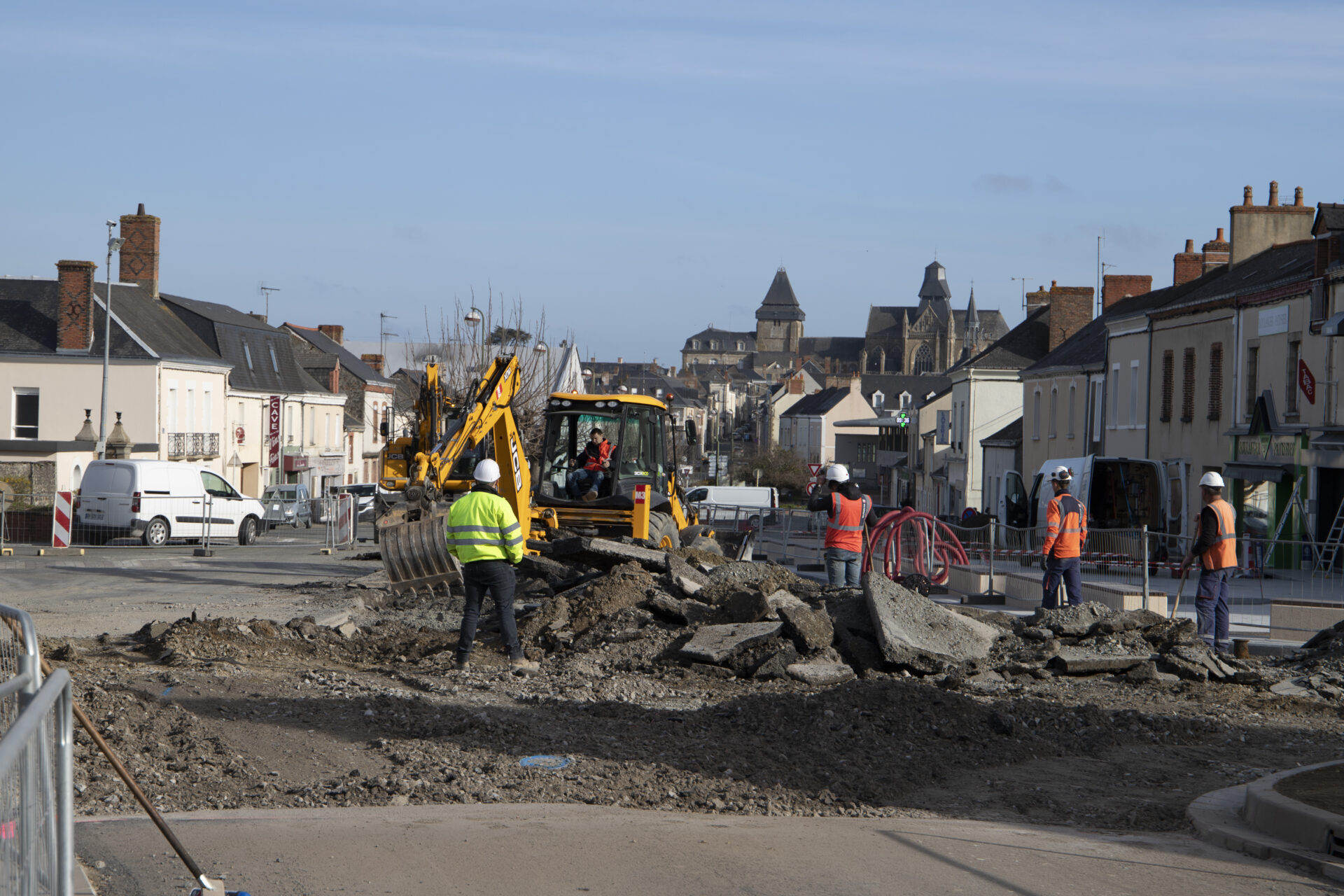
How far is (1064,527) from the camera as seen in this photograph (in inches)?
583

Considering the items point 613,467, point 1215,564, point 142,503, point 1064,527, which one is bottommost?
point 142,503

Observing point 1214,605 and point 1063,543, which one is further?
point 1063,543

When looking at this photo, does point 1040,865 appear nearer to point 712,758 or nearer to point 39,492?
point 712,758

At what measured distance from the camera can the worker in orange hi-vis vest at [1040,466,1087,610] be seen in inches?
578

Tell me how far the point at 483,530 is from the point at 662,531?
7019 millimetres

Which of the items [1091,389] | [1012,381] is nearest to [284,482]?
[1012,381]

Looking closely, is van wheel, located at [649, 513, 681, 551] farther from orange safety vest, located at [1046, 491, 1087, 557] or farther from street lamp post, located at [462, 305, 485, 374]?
street lamp post, located at [462, 305, 485, 374]

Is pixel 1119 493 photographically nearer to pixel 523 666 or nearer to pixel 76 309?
pixel 523 666

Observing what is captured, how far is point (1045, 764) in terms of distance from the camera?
27.8 ft

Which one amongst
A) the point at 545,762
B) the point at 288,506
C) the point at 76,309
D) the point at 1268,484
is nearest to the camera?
the point at 545,762

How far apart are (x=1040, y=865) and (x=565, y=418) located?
45.9 feet

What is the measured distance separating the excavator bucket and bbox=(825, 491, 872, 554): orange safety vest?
449 cm

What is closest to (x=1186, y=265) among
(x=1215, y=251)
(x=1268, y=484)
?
(x=1215, y=251)

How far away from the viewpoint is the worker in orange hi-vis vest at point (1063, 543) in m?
14.7
